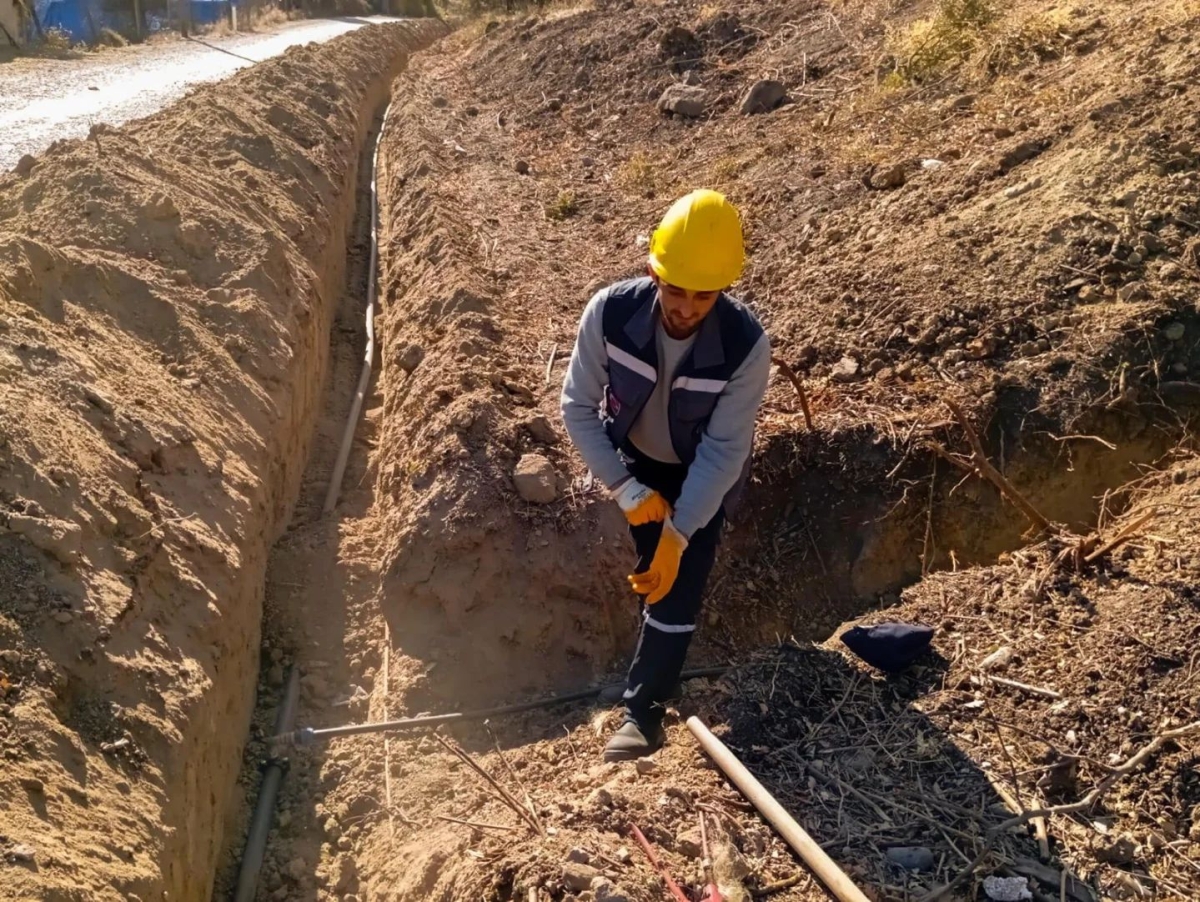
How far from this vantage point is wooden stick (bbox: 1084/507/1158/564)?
3611 millimetres

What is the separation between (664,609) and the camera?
3602 millimetres

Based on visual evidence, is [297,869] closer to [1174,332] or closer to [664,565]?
[664,565]

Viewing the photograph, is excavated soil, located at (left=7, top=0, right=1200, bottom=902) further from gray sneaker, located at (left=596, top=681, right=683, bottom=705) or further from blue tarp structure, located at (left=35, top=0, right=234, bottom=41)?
blue tarp structure, located at (left=35, top=0, right=234, bottom=41)

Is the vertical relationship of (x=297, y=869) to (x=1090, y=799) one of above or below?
below

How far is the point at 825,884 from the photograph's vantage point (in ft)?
8.77

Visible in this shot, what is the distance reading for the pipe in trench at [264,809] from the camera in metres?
3.55

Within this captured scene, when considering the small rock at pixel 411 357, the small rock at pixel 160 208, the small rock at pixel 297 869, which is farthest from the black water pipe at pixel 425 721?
the small rock at pixel 160 208

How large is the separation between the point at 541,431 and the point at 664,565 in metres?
1.80

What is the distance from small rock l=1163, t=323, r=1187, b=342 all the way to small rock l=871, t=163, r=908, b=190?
2.36 metres

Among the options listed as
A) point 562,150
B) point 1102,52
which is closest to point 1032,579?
point 1102,52

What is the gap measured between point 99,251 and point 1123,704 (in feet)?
17.6

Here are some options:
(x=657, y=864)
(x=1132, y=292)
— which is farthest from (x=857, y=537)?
(x=657, y=864)

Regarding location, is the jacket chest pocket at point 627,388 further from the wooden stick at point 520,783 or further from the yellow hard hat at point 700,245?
the wooden stick at point 520,783

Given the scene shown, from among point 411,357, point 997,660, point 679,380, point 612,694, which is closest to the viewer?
point 679,380
